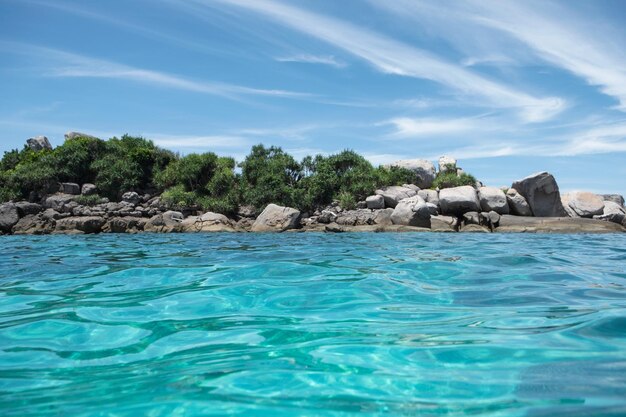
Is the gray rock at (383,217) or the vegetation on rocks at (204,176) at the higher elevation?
the vegetation on rocks at (204,176)

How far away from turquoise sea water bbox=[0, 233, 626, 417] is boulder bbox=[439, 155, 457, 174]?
25519 millimetres

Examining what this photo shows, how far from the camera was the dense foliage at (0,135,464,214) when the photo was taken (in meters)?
26.3

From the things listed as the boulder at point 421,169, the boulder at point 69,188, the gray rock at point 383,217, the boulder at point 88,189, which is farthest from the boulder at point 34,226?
the boulder at point 421,169

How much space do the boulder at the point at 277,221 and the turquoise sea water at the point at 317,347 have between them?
1612cm

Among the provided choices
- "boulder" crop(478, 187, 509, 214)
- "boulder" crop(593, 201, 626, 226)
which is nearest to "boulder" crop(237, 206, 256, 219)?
"boulder" crop(478, 187, 509, 214)

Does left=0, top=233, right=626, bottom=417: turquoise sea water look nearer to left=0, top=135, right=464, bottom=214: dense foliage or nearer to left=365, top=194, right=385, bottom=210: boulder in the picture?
left=365, top=194, right=385, bottom=210: boulder

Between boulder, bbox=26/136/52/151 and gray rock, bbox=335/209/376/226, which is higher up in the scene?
boulder, bbox=26/136/52/151

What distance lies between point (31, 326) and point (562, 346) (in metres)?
3.38

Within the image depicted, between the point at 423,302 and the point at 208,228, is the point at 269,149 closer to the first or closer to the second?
the point at 208,228

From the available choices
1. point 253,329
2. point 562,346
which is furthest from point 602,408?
point 253,329

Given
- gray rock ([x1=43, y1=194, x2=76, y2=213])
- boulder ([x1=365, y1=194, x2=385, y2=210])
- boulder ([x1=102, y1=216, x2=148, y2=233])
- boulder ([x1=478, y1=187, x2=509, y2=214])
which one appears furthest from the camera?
gray rock ([x1=43, y1=194, x2=76, y2=213])

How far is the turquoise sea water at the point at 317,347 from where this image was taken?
187cm

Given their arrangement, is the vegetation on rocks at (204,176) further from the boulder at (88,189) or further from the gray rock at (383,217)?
the gray rock at (383,217)

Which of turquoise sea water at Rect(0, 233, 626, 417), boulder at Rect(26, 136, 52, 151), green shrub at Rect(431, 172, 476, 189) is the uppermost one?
boulder at Rect(26, 136, 52, 151)
